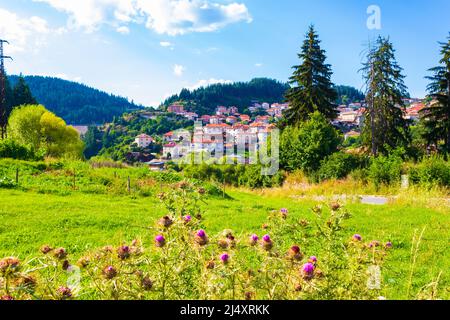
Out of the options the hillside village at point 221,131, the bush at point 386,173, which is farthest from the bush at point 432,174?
the hillside village at point 221,131

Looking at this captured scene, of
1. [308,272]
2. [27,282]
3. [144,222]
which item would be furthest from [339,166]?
[27,282]

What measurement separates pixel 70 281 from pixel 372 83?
2131cm

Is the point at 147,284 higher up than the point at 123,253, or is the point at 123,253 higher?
the point at 123,253

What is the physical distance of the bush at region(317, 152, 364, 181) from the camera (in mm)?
18188

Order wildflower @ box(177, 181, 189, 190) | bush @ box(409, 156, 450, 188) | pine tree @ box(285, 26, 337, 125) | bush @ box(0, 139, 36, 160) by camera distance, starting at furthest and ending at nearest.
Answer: pine tree @ box(285, 26, 337, 125), bush @ box(0, 139, 36, 160), bush @ box(409, 156, 450, 188), wildflower @ box(177, 181, 189, 190)

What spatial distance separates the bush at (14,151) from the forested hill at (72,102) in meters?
150

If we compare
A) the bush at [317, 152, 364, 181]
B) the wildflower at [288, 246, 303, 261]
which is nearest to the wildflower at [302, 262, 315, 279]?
the wildflower at [288, 246, 303, 261]

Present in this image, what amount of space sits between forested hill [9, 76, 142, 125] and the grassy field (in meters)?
160

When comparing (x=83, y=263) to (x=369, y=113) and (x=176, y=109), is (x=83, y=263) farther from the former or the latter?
(x=176, y=109)

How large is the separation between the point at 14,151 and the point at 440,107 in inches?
1068

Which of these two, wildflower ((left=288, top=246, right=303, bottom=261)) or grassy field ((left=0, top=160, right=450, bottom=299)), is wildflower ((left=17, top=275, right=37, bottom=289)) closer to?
wildflower ((left=288, top=246, right=303, bottom=261))

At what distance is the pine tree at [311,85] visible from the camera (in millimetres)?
27875

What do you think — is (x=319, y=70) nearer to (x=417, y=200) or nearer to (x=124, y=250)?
(x=417, y=200)

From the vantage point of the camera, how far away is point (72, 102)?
176375mm
